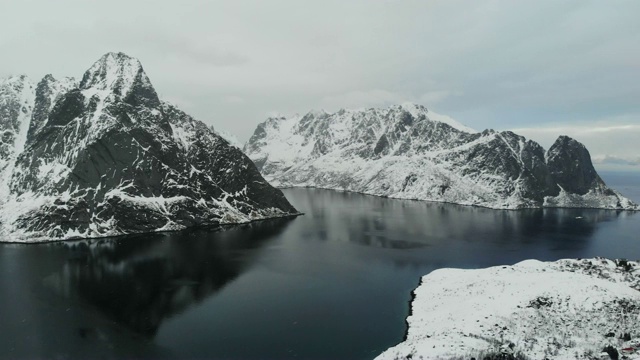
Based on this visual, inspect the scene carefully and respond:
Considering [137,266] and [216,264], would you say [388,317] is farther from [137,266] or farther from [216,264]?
[137,266]

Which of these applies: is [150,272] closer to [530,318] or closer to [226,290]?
[226,290]

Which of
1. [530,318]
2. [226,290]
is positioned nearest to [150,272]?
[226,290]

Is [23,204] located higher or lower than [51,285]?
higher

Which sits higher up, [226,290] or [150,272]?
[150,272]

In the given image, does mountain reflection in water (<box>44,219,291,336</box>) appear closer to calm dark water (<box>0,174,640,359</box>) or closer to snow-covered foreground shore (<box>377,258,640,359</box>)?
calm dark water (<box>0,174,640,359</box>)

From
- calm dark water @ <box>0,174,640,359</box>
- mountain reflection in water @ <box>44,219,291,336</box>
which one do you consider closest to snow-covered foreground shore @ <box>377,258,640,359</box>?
calm dark water @ <box>0,174,640,359</box>

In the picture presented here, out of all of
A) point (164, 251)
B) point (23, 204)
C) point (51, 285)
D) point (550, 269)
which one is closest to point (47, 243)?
point (23, 204)
